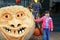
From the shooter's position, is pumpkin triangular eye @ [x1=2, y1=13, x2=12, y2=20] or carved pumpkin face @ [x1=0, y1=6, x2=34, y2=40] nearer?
carved pumpkin face @ [x1=0, y1=6, x2=34, y2=40]

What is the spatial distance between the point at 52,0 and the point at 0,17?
17.1 ft

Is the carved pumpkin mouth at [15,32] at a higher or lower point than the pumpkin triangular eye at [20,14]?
lower

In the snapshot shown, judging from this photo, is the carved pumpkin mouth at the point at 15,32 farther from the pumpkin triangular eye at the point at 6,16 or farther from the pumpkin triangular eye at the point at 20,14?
the pumpkin triangular eye at the point at 20,14

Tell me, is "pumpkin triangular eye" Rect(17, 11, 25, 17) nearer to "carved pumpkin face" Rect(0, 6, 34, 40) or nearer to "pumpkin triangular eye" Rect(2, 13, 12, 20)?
"carved pumpkin face" Rect(0, 6, 34, 40)

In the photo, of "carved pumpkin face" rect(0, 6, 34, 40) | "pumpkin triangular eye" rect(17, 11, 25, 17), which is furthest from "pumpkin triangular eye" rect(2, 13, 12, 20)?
"pumpkin triangular eye" rect(17, 11, 25, 17)

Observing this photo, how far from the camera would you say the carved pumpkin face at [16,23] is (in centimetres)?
889

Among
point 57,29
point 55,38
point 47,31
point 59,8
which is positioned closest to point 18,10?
point 47,31

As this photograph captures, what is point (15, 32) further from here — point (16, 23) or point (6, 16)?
point (6, 16)

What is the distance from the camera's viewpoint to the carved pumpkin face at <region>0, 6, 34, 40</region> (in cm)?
889

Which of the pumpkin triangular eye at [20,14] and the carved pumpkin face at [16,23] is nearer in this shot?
the carved pumpkin face at [16,23]

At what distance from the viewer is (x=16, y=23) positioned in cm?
888

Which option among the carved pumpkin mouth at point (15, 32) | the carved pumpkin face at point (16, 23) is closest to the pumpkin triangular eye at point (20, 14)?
the carved pumpkin face at point (16, 23)

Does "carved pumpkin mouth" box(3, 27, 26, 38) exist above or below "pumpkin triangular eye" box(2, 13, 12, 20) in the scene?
below

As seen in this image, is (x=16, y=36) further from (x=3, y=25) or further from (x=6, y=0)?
(x=6, y=0)
